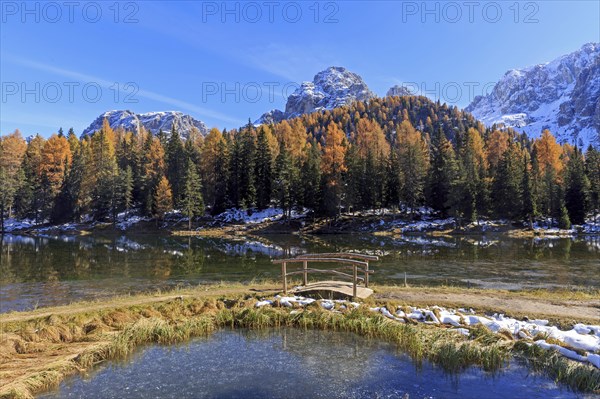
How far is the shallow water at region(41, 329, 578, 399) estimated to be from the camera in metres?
9.46

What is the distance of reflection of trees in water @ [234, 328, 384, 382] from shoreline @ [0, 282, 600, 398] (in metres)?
0.65

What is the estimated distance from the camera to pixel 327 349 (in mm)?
12555

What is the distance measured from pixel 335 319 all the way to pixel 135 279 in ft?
59.8

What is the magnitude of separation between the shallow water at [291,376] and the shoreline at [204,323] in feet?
2.07

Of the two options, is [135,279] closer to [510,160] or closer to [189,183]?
[189,183]

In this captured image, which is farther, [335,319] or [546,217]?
[546,217]

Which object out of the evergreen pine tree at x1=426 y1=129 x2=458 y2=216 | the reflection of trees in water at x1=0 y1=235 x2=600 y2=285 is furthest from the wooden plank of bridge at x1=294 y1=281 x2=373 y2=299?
the evergreen pine tree at x1=426 y1=129 x2=458 y2=216

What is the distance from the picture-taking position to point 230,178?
3612 inches

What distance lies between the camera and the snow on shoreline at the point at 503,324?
11.2m

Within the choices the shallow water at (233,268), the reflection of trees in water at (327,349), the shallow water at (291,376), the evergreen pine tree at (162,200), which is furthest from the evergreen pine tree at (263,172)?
the shallow water at (291,376)

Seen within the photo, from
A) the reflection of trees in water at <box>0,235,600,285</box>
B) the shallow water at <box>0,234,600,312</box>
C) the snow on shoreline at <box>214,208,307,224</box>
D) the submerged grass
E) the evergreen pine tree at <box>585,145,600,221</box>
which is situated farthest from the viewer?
the snow on shoreline at <box>214,208,307,224</box>

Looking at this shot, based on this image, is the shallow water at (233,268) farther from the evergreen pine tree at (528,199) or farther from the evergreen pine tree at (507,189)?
the evergreen pine tree at (507,189)

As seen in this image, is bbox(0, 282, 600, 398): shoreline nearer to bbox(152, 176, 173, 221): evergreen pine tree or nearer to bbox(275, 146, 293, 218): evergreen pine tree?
bbox(275, 146, 293, 218): evergreen pine tree

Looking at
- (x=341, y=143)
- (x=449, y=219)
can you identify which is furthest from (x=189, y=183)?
(x=449, y=219)
